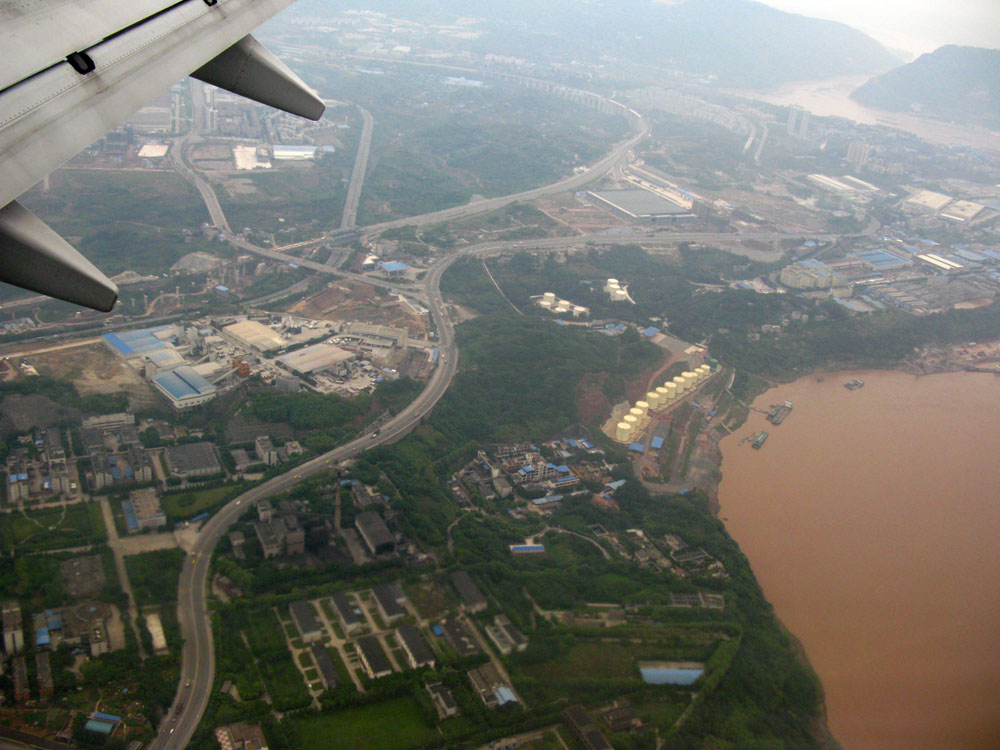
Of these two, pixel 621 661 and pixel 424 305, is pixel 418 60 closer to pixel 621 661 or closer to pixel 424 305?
pixel 424 305

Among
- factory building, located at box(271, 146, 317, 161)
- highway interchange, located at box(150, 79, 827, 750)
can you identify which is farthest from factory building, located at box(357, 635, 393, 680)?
factory building, located at box(271, 146, 317, 161)

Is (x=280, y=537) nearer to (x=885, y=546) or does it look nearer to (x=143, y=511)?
(x=143, y=511)

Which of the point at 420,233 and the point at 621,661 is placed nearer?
the point at 621,661

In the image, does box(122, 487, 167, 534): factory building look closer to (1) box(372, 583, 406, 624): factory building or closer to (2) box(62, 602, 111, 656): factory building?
(2) box(62, 602, 111, 656): factory building

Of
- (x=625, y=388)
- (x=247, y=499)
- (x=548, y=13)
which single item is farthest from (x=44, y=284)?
(x=548, y=13)

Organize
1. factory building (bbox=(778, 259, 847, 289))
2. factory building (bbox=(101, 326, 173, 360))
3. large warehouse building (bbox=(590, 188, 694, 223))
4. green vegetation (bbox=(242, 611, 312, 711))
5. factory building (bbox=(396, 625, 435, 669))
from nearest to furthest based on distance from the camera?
green vegetation (bbox=(242, 611, 312, 711)) < factory building (bbox=(396, 625, 435, 669)) < factory building (bbox=(101, 326, 173, 360)) < factory building (bbox=(778, 259, 847, 289)) < large warehouse building (bbox=(590, 188, 694, 223))

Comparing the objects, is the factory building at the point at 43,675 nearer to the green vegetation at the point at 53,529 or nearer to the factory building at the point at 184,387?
the green vegetation at the point at 53,529
